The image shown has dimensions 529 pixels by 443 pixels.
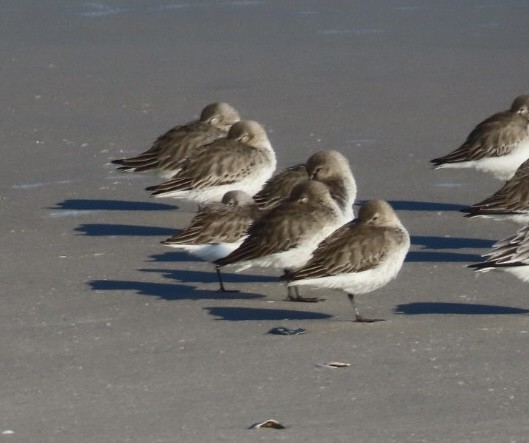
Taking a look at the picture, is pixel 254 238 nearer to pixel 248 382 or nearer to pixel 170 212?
pixel 248 382

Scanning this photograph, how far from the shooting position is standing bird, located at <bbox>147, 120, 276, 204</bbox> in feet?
40.5

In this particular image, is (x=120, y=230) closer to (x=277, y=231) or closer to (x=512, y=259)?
(x=277, y=231)

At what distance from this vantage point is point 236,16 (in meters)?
21.0

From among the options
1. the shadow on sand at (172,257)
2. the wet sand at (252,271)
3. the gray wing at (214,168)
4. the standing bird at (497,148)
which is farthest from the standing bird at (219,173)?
the standing bird at (497,148)

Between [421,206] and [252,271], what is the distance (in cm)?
203

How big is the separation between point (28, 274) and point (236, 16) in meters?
11.0

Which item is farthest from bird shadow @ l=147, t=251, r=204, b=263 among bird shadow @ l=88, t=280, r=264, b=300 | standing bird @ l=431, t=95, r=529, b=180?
standing bird @ l=431, t=95, r=529, b=180

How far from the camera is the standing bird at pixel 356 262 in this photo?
9.24m

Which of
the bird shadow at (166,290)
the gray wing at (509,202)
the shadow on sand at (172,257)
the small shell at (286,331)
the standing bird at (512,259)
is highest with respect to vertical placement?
the standing bird at (512,259)

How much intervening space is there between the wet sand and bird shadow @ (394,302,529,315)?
1.3 inches

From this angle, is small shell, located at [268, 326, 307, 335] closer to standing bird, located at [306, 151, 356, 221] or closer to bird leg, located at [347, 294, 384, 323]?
bird leg, located at [347, 294, 384, 323]

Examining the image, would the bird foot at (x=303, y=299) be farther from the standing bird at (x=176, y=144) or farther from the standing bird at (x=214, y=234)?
the standing bird at (x=176, y=144)

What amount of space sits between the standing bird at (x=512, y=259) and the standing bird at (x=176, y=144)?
4248 millimetres

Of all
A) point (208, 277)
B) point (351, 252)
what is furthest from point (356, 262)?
point (208, 277)
